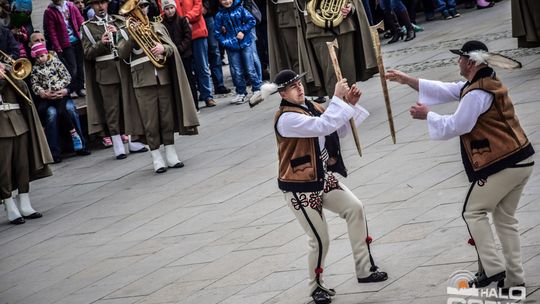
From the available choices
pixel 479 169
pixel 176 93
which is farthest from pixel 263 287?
pixel 176 93

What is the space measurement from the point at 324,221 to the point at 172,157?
5521 millimetres

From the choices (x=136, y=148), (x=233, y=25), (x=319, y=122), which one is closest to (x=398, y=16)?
(x=233, y=25)

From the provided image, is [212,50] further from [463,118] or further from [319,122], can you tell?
[463,118]

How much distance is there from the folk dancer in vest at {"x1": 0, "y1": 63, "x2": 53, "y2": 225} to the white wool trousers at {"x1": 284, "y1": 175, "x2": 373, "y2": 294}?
5251mm

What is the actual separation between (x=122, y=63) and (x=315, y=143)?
6.05 metres

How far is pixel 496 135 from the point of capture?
21.7ft

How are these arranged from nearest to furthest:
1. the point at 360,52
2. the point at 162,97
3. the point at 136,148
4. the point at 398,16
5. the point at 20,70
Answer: the point at 20,70 < the point at 162,97 < the point at 360,52 < the point at 136,148 < the point at 398,16

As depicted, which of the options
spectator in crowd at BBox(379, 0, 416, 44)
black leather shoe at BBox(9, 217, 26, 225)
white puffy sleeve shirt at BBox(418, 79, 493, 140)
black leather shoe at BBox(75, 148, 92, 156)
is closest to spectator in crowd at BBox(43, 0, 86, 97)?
black leather shoe at BBox(75, 148, 92, 156)

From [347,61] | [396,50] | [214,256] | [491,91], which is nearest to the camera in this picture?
[491,91]

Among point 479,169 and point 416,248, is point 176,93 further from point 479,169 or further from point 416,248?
point 479,169

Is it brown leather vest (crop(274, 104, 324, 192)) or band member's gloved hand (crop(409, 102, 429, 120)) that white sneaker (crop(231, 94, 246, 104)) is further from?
band member's gloved hand (crop(409, 102, 429, 120))

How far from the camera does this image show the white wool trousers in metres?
7.32

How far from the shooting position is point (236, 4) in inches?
606

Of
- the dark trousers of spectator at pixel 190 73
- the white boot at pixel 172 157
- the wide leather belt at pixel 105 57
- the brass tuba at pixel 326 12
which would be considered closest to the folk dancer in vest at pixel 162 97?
the white boot at pixel 172 157
